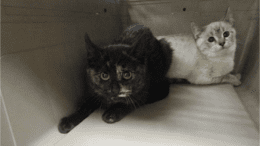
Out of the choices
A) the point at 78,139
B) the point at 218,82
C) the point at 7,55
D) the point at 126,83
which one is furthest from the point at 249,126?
the point at 7,55

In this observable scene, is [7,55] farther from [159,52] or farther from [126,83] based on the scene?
[159,52]

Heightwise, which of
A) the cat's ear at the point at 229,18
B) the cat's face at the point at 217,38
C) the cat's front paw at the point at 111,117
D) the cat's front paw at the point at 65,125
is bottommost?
the cat's front paw at the point at 65,125

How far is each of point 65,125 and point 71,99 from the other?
0.16m

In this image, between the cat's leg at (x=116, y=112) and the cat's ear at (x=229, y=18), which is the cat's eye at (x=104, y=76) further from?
the cat's ear at (x=229, y=18)

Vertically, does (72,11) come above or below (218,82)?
above

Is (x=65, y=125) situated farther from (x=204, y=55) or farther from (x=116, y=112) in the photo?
(x=204, y=55)

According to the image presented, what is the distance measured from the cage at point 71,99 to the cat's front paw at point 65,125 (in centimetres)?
3

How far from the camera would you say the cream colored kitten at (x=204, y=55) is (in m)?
1.02

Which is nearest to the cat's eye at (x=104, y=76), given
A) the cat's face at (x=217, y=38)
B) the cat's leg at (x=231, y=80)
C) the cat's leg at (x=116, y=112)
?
the cat's leg at (x=116, y=112)

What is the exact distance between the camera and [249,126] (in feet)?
2.36

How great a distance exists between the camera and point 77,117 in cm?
81

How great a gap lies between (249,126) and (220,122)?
5.1 inches

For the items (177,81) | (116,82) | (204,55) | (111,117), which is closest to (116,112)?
(111,117)

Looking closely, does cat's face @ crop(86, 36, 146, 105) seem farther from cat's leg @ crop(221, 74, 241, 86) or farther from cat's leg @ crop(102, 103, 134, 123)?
cat's leg @ crop(221, 74, 241, 86)
